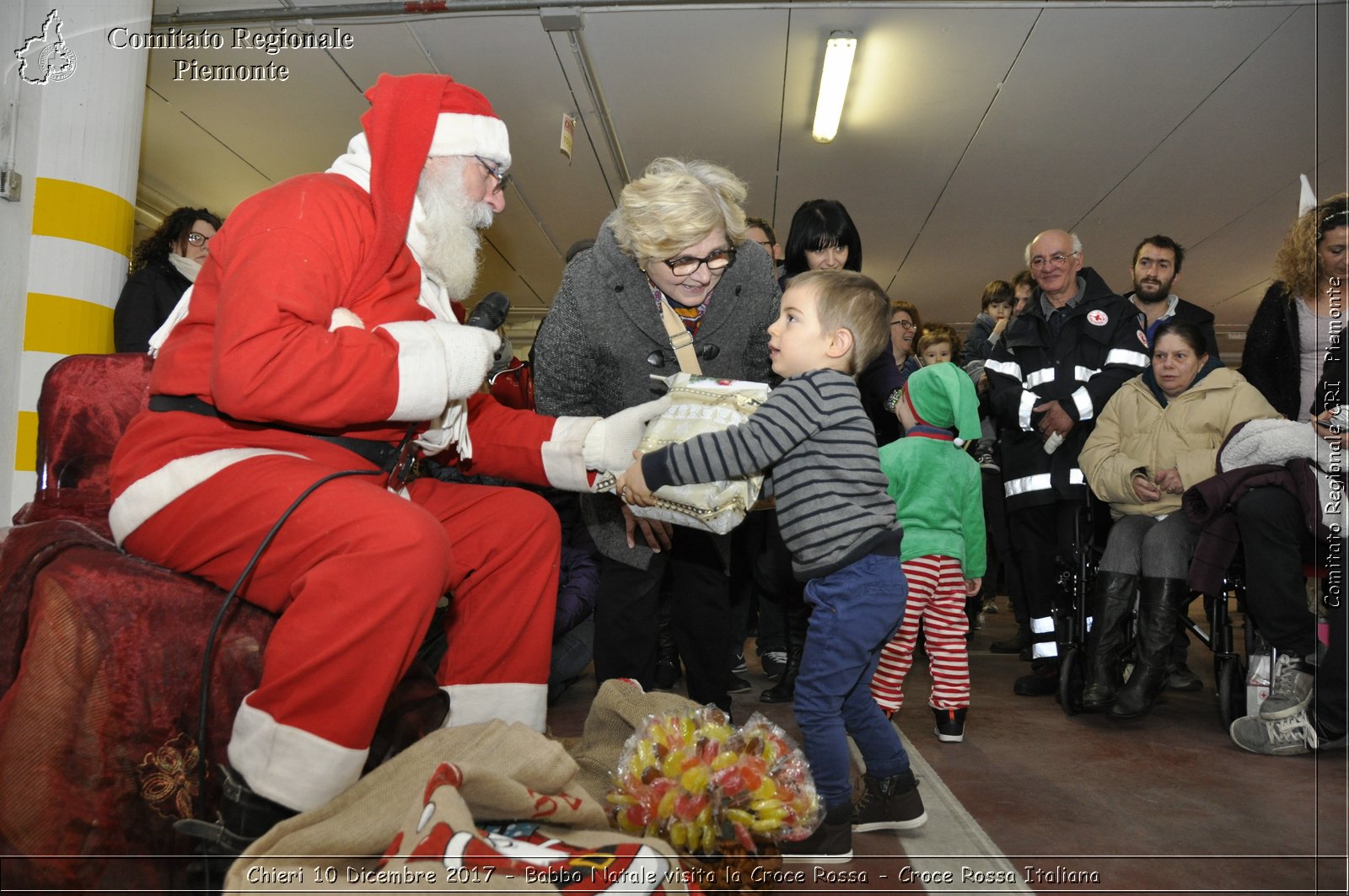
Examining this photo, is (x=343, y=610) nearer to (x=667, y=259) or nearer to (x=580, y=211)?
(x=667, y=259)

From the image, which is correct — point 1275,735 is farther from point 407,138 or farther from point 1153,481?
point 407,138

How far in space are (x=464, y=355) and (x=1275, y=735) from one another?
261cm

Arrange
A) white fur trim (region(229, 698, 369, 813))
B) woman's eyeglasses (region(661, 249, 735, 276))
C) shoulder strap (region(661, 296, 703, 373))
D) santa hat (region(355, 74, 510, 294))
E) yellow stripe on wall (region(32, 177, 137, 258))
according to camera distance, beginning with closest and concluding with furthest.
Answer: white fur trim (region(229, 698, 369, 813))
santa hat (region(355, 74, 510, 294))
woman's eyeglasses (region(661, 249, 735, 276))
shoulder strap (region(661, 296, 703, 373))
yellow stripe on wall (region(32, 177, 137, 258))

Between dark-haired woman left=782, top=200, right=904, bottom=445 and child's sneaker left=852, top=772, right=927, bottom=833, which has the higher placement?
dark-haired woman left=782, top=200, right=904, bottom=445

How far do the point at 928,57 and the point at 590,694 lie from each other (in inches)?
182

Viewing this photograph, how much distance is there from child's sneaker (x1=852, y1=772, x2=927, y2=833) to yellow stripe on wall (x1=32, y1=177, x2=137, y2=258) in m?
3.62

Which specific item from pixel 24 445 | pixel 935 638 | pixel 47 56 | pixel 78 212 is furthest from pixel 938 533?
pixel 47 56

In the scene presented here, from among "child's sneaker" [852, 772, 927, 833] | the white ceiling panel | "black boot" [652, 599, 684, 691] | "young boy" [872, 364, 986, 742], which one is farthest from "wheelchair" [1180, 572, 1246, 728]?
the white ceiling panel

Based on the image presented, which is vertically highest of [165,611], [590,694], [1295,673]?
[165,611]

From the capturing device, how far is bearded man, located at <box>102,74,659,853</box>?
1.53 m

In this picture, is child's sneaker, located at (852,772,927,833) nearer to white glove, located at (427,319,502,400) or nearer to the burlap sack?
the burlap sack

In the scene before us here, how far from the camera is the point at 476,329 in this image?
6.25 ft

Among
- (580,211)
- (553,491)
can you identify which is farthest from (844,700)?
(580,211)

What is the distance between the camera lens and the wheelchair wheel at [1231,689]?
10.5ft
